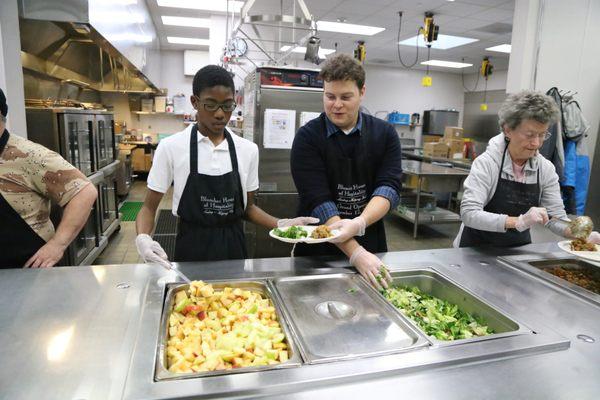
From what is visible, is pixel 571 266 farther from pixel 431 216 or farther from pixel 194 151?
pixel 431 216

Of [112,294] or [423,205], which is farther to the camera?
[423,205]

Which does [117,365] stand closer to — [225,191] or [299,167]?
[225,191]

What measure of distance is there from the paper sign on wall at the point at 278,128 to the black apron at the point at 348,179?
1709mm

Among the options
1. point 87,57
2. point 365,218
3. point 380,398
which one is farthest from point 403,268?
point 87,57

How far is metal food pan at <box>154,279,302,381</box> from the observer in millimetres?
885

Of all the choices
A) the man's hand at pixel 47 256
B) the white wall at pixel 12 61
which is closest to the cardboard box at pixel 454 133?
the white wall at pixel 12 61

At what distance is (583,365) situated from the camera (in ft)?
3.25

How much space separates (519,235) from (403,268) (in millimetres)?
832

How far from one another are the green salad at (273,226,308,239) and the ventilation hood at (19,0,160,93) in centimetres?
238

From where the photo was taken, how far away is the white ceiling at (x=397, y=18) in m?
6.10

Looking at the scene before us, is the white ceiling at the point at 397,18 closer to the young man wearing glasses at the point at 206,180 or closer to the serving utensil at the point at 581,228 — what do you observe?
the young man wearing glasses at the point at 206,180

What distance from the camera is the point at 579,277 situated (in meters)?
1.73

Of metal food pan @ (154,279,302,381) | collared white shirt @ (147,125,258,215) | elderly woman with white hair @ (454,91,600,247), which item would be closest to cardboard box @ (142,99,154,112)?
collared white shirt @ (147,125,258,215)

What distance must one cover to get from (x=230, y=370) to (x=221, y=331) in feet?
0.70
